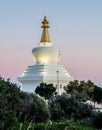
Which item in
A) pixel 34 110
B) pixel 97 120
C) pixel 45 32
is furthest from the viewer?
pixel 45 32

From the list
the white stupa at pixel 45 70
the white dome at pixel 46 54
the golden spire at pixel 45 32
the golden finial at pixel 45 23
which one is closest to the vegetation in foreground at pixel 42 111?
the white stupa at pixel 45 70

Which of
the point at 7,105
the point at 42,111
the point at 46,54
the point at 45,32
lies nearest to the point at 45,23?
the point at 45,32

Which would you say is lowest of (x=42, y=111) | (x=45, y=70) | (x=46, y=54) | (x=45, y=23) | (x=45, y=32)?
(x=42, y=111)

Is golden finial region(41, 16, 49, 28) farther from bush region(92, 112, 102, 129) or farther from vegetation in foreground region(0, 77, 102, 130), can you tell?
Result: bush region(92, 112, 102, 129)

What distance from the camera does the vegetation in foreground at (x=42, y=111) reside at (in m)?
16.4

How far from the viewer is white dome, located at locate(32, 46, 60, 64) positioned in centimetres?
7231

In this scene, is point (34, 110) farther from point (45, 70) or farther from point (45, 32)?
point (45, 32)

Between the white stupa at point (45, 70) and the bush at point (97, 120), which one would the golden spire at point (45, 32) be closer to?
the white stupa at point (45, 70)

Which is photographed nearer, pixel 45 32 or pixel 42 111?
pixel 42 111

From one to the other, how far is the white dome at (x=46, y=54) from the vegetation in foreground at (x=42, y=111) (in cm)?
1331

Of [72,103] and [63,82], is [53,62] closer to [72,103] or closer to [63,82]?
[63,82]

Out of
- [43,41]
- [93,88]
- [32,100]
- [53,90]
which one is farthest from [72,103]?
[43,41]

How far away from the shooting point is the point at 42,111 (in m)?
33.2

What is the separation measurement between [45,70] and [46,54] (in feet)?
9.01
